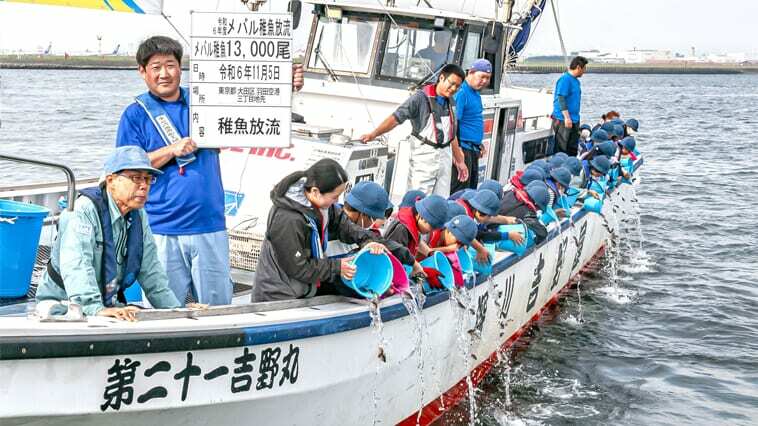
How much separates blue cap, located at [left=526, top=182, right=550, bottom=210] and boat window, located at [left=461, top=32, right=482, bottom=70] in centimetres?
184

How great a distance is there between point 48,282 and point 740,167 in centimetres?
2679

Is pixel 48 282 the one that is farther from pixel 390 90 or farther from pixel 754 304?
pixel 754 304

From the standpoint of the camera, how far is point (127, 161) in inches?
177

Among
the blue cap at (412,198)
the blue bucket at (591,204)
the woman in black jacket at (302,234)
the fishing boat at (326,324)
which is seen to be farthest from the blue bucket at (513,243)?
the blue bucket at (591,204)

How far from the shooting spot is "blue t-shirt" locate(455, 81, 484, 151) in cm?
894

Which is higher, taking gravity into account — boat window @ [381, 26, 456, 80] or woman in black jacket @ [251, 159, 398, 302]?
boat window @ [381, 26, 456, 80]

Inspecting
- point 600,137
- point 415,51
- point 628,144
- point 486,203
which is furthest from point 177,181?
point 628,144

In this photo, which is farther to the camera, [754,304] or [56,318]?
[754,304]

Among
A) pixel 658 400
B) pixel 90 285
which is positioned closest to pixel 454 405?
pixel 658 400

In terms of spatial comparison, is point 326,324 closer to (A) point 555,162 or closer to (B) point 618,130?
(A) point 555,162

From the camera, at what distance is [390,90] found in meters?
9.77

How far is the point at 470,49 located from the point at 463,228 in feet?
13.1

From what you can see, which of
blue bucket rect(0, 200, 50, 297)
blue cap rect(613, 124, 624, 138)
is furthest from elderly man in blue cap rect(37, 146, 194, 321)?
blue cap rect(613, 124, 624, 138)

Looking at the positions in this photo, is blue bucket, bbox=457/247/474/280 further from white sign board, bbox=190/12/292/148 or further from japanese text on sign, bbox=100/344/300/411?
japanese text on sign, bbox=100/344/300/411
